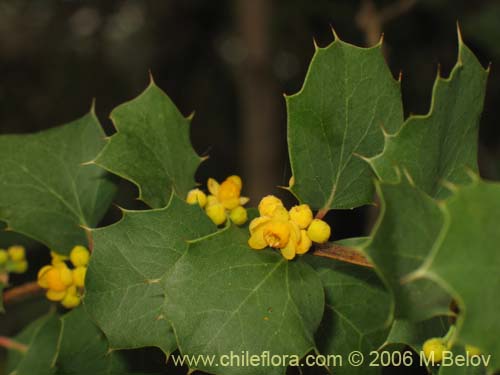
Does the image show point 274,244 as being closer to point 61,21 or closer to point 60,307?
point 60,307

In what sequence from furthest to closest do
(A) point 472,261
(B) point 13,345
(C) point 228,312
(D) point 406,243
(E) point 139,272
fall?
(B) point 13,345 → (E) point 139,272 → (C) point 228,312 → (D) point 406,243 → (A) point 472,261

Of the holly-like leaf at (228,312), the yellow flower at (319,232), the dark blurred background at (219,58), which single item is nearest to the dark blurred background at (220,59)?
the dark blurred background at (219,58)

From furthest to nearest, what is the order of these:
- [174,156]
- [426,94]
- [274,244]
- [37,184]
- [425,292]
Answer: [426,94], [37,184], [174,156], [274,244], [425,292]

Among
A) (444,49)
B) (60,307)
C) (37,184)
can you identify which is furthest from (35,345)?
(444,49)

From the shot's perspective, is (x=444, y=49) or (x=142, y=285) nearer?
(x=142, y=285)

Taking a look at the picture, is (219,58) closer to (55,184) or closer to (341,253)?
(55,184)

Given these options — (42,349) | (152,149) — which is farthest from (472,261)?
(42,349)
